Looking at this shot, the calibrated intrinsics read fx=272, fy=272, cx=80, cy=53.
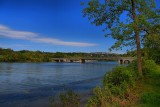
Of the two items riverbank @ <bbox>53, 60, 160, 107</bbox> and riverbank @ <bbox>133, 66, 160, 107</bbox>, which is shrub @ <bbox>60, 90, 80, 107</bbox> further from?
riverbank @ <bbox>133, 66, 160, 107</bbox>

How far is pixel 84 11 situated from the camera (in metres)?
23.8

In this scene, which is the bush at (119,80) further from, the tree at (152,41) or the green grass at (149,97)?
the tree at (152,41)

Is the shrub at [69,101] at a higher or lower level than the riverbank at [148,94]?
lower

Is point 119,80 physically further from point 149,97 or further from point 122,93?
point 149,97

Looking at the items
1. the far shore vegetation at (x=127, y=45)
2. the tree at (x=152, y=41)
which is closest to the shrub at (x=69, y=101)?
the far shore vegetation at (x=127, y=45)

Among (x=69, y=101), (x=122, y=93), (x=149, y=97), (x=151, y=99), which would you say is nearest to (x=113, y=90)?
(x=122, y=93)

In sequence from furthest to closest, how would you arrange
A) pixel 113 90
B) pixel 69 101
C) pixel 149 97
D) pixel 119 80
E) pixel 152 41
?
1. pixel 152 41
2. pixel 119 80
3. pixel 113 90
4. pixel 69 101
5. pixel 149 97

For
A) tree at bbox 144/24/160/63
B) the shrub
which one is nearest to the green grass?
tree at bbox 144/24/160/63

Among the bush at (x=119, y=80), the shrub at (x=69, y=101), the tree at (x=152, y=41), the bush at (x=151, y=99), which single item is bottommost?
the shrub at (x=69, y=101)

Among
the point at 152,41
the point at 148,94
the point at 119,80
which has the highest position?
the point at 152,41

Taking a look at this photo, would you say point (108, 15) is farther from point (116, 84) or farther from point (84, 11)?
point (116, 84)

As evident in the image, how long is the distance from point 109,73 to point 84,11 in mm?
5840

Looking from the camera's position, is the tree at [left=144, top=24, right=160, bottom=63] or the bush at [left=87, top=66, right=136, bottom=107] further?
the tree at [left=144, top=24, right=160, bottom=63]

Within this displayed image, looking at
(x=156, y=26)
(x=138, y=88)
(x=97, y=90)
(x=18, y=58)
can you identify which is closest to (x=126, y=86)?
(x=138, y=88)
